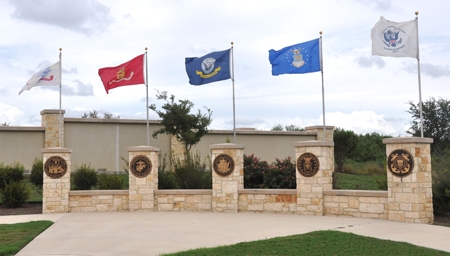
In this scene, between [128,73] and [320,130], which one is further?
[320,130]

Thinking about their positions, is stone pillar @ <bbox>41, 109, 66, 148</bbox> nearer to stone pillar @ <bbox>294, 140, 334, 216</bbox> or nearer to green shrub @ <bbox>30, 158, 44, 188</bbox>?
green shrub @ <bbox>30, 158, 44, 188</bbox>

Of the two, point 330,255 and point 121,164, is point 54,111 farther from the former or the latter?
point 330,255

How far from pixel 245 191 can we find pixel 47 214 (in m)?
6.73

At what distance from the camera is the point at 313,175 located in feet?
53.6

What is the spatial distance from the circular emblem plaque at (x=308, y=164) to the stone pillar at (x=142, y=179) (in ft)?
16.7

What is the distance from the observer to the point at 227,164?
698 inches

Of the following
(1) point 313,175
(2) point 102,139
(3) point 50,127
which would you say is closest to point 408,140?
(1) point 313,175

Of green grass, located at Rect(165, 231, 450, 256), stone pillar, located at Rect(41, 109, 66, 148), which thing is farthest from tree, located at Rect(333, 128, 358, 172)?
green grass, located at Rect(165, 231, 450, 256)

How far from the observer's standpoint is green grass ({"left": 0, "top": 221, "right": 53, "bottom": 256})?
11637 millimetres

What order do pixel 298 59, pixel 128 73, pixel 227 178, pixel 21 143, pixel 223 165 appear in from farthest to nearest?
pixel 21 143 < pixel 128 73 < pixel 298 59 < pixel 223 165 < pixel 227 178

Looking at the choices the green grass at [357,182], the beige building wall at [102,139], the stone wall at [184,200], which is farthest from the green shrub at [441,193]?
the beige building wall at [102,139]

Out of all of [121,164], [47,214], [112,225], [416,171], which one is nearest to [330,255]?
[416,171]

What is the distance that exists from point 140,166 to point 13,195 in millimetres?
5692

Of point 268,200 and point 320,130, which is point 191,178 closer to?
point 268,200
